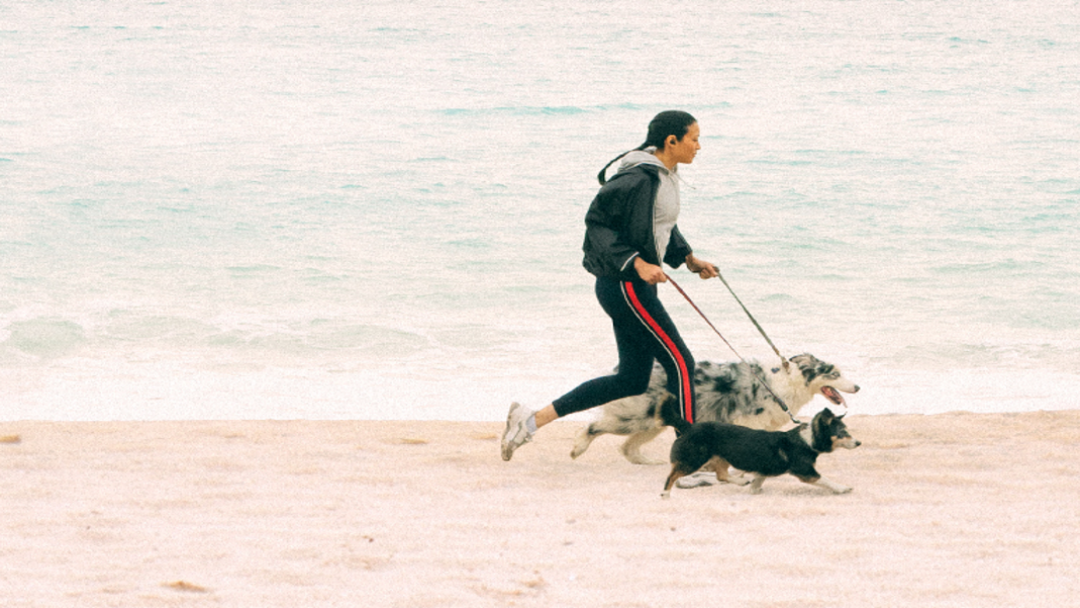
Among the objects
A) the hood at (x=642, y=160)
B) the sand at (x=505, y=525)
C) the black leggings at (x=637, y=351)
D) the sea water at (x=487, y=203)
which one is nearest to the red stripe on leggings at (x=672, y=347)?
the black leggings at (x=637, y=351)

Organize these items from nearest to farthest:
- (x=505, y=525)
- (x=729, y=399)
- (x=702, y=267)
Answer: (x=505, y=525) → (x=702, y=267) → (x=729, y=399)

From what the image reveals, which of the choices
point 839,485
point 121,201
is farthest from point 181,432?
point 121,201

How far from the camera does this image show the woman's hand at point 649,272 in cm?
516

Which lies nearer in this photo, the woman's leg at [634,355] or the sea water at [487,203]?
the woman's leg at [634,355]

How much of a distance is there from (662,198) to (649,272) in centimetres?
42

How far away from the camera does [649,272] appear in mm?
5172

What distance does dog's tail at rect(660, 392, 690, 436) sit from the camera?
18.1 feet

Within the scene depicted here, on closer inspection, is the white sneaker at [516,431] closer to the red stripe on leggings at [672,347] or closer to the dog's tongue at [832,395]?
the red stripe on leggings at [672,347]

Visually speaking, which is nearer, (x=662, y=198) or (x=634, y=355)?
(x=662, y=198)

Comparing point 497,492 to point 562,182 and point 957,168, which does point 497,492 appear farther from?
point 957,168

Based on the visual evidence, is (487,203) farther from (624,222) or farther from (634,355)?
(624,222)

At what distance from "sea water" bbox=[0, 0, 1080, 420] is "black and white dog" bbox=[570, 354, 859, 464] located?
7.85 ft

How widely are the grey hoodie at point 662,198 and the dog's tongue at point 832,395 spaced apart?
1.25 metres

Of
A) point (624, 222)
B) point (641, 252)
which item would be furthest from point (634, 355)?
point (624, 222)
